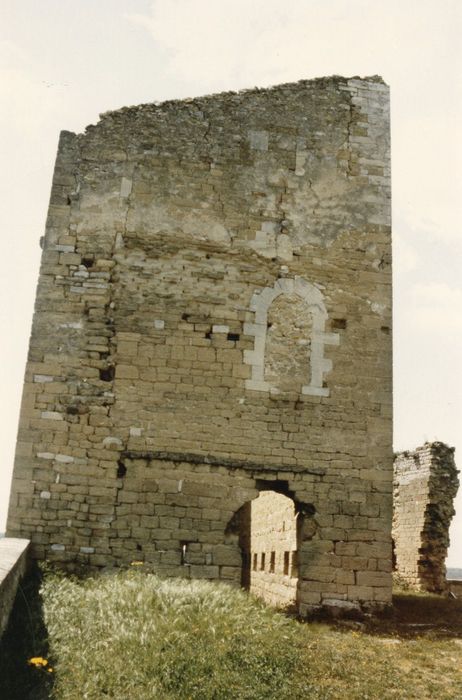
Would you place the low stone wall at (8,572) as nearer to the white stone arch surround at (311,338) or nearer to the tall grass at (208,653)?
the tall grass at (208,653)

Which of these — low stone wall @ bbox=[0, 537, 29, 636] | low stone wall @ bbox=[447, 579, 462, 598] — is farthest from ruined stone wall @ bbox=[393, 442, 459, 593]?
low stone wall @ bbox=[0, 537, 29, 636]

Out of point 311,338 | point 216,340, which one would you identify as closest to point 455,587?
point 311,338

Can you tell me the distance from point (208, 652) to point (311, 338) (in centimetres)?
504

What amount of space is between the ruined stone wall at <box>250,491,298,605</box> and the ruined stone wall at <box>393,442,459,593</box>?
3071mm

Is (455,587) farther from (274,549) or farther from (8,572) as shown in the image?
(8,572)

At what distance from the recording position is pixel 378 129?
10.7 m

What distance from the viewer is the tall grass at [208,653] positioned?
5.15m

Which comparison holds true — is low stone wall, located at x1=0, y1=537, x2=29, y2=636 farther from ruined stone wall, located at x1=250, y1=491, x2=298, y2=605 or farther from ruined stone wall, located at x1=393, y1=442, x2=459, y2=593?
ruined stone wall, located at x1=393, y1=442, x2=459, y2=593

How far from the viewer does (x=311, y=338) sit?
31.8ft

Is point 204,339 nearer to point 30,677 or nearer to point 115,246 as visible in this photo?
point 115,246

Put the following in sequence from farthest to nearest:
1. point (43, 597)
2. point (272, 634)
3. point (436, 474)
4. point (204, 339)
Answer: point (436, 474) → point (204, 339) → point (43, 597) → point (272, 634)

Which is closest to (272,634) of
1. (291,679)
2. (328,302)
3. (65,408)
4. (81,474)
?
(291,679)

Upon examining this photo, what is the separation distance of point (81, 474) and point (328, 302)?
4.24 meters

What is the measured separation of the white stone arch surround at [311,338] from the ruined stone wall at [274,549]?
6.75 feet
